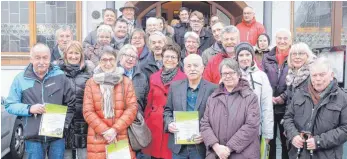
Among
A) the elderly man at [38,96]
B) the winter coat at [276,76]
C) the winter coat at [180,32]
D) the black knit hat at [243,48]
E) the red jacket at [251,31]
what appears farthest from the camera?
the red jacket at [251,31]

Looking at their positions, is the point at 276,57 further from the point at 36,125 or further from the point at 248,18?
the point at 36,125

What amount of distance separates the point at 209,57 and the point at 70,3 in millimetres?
4826

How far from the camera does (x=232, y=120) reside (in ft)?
12.5

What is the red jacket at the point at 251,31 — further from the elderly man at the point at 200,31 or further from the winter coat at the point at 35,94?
the winter coat at the point at 35,94

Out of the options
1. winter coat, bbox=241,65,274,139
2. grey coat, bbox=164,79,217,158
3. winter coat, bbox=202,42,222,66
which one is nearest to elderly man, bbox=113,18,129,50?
winter coat, bbox=202,42,222,66

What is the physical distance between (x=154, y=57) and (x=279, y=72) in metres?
1.49

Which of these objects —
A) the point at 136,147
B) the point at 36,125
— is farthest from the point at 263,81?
the point at 36,125

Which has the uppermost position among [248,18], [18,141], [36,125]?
[248,18]

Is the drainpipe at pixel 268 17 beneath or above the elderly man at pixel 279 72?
above

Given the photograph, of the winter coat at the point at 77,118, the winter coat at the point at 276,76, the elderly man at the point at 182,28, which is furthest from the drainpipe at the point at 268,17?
the winter coat at the point at 77,118

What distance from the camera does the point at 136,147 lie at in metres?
4.30

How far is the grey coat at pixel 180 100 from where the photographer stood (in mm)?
4098

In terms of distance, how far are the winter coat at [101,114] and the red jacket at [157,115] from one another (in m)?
0.37

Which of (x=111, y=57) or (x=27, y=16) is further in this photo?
(x=27, y=16)
